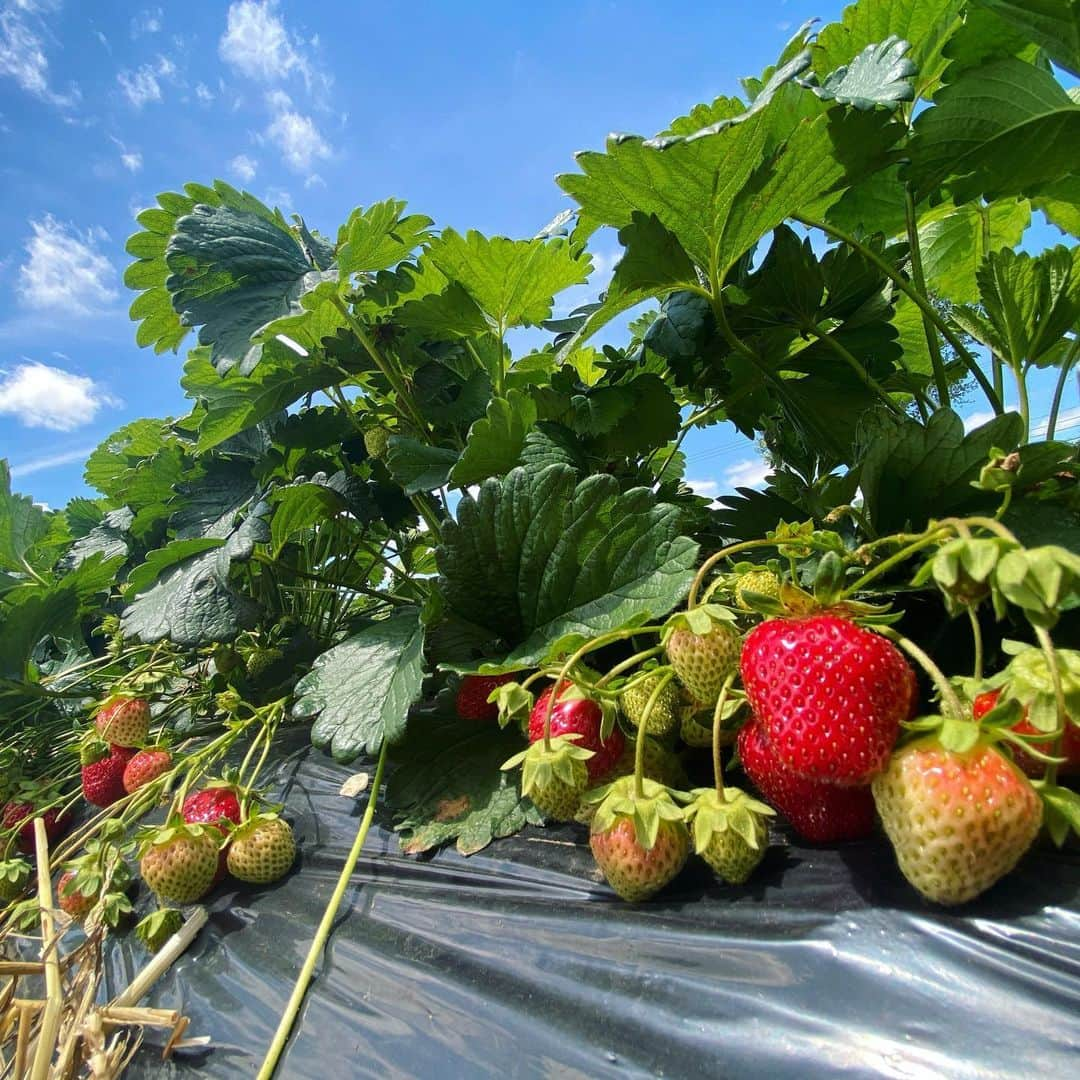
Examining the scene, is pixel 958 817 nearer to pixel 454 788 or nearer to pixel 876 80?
pixel 454 788

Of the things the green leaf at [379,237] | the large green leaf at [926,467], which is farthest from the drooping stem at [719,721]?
the green leaf at [379,237]

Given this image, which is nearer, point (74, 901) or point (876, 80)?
point (876, 80)

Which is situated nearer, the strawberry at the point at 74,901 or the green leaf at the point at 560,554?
the green leaf at the point at 560,554

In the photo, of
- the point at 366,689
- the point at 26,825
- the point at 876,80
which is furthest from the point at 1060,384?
the point at 26,825

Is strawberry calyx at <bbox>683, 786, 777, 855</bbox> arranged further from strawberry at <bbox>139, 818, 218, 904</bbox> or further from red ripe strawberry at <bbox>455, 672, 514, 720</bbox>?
strawberry at <bbox>139, 818, 218, 904</bbox>

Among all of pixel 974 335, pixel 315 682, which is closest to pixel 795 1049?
pixel 315 682

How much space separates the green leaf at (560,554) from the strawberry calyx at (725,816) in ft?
0.59

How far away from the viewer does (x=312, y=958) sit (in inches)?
24.8

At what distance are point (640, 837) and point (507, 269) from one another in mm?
738

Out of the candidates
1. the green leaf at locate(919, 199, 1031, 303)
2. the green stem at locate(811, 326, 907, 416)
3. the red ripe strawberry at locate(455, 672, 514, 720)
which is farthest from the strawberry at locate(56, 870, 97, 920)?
the green leaf at locate(919, 199, 1031, 303)

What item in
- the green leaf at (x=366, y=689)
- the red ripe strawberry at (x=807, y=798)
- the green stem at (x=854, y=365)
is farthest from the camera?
the green stem at (x=854, y=365)

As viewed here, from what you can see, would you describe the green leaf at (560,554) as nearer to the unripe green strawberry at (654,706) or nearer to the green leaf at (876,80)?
the unripe green strawberry at (654,706)

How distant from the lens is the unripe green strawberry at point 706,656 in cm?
53

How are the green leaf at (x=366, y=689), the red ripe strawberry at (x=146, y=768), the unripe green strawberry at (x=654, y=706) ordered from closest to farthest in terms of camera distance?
the unripe green strawberry at (x=654, y=706) → the green leaf at (x=366, y=689) → the red ripe strawberry at (x=146, y=768)
